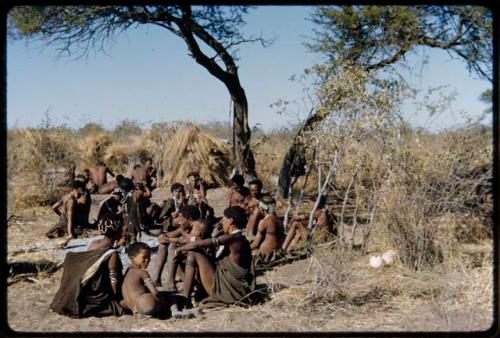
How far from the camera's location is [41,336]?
18.3 feet

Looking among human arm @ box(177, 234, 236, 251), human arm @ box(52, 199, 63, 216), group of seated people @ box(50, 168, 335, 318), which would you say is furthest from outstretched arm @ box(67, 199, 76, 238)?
human arm @ box(177, 234, 236, 251)

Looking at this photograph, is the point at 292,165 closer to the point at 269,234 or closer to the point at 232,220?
the point at 269,234

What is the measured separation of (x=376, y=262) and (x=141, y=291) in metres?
3.17

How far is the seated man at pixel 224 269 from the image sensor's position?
640cm

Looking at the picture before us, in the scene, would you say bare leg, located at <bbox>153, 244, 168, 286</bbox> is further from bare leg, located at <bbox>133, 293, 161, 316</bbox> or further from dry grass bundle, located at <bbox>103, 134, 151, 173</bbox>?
dry grass bundle, located at <bbox>103, 134, 151, 173</bbox>

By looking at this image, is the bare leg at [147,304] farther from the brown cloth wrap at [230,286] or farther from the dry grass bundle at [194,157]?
the dry grass bundle at [194,157]

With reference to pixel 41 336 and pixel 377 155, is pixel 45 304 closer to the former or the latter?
pixel 41 336

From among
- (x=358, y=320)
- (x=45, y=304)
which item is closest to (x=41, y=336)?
(x=45, y=304)

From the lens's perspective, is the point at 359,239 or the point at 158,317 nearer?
the point at 158,317

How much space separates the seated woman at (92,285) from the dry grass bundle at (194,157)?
32.3 feet

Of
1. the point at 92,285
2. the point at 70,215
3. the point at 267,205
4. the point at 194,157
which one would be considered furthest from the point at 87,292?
the point at 194,157

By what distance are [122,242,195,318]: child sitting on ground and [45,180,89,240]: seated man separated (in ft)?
14.7

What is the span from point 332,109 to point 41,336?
16.4ft

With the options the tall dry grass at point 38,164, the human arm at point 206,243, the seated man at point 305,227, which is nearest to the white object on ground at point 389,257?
the seated man at point 305,227
